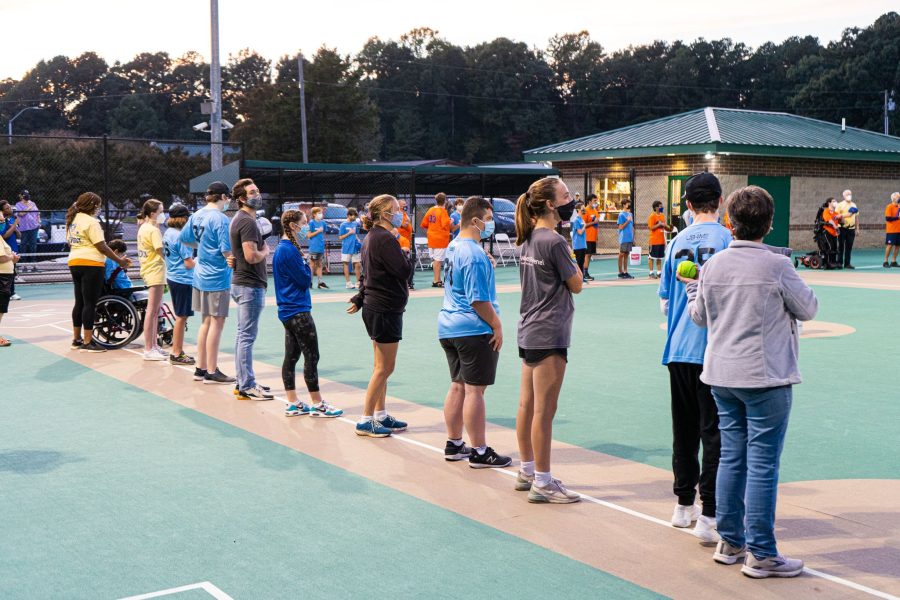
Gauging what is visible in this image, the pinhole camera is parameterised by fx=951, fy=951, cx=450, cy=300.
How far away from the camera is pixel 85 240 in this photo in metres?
11.5

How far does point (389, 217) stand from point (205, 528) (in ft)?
9.33

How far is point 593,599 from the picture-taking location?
435 cm

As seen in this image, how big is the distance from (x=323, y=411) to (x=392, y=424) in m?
0.89

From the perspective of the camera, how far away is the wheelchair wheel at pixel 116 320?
40.2 feet

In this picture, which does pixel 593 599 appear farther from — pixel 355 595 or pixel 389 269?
pixel 389 269

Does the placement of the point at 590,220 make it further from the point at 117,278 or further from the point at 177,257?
the point at 177,257

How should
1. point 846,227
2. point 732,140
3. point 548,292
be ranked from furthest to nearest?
point 732,140
point 846,227
point 548,292

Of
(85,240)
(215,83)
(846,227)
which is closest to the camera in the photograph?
(85,240)

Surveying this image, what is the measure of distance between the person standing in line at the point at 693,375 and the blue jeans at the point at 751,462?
0.33 m

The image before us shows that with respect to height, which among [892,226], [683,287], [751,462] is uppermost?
[892,226]

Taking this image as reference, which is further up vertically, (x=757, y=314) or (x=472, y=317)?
(x=757, y=314)

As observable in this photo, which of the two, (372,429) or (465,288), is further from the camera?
(372,429)

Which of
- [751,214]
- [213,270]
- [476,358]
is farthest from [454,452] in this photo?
[213,270]

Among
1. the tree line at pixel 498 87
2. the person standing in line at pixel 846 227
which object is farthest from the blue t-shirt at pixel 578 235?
the tree line at pixel 498 87
